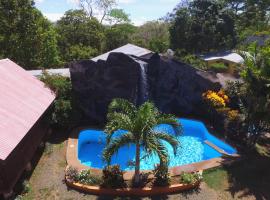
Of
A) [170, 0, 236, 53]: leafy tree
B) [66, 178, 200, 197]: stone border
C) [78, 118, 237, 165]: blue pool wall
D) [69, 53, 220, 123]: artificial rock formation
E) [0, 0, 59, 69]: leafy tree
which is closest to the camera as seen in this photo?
[66, 178, 200, 197]: stone border

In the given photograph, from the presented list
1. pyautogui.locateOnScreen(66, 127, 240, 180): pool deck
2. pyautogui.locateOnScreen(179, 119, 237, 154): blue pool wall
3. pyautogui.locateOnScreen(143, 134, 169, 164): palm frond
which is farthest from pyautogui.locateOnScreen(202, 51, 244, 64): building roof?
pyautogui.locateOnScreen(143, 134, 169, 164): palm frond

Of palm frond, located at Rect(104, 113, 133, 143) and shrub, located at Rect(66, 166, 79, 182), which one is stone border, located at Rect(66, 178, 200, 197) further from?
palm frond, located at Rect(104, 113, 133, 143)

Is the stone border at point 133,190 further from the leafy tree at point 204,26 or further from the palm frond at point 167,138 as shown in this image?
the leafy tree at point 204,26

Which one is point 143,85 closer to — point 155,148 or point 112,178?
point 112,178

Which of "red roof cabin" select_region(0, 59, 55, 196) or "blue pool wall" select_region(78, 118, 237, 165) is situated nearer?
"red roof cabin" select_region(0, 59, 55, 196)

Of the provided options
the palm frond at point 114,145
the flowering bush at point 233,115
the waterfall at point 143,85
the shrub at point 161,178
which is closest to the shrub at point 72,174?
the palm frond at point 114,145

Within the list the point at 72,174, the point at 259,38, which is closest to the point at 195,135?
the point at 72,174

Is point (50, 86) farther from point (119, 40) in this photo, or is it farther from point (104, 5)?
point (104, 5)

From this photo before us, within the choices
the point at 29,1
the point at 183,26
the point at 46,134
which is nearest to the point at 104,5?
the point at 183,26
